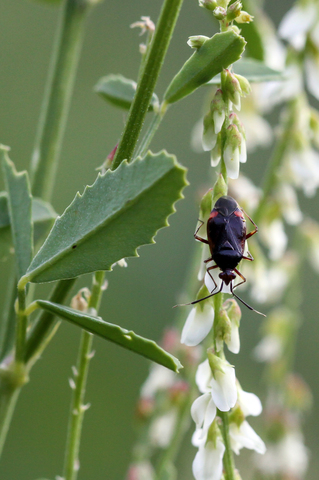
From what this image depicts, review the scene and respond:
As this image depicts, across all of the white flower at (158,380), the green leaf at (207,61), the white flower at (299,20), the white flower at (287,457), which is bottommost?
the white flower at (287,457)

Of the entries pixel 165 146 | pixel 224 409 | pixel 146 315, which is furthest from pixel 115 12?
pixel 224 409

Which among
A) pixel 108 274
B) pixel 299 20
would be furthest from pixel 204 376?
pixel 108 274

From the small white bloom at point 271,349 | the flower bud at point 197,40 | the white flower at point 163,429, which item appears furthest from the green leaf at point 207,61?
the small white bloom at point 271,349

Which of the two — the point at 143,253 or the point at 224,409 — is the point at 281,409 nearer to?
the point at 224,409

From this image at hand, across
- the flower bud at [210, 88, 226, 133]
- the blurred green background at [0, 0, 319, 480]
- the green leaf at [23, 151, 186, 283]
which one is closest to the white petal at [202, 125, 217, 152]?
the flower bud at [210, 88, 226, 133]

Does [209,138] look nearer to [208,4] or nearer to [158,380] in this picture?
[208,4]

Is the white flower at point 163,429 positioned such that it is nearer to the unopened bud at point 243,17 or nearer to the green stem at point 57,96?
the green stem at point 57,96

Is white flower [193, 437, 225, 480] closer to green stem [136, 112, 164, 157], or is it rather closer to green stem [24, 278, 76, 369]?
green stem [24, 278, 76, 369]
